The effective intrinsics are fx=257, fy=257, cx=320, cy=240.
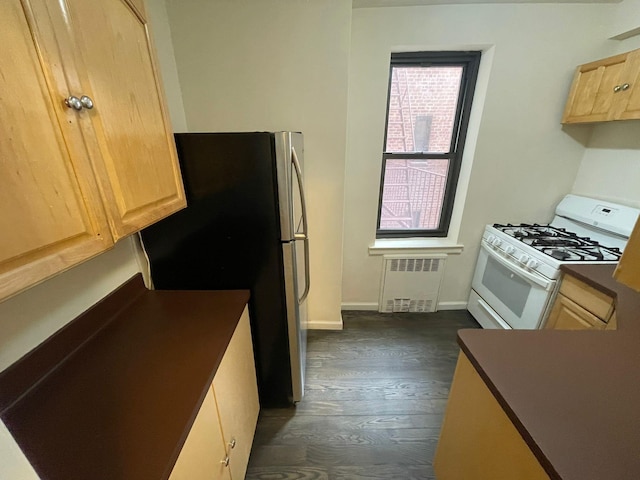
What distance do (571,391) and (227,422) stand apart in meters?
1.15

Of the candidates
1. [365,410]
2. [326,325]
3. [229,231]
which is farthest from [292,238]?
[326,325]

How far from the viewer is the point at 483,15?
1763 millimetres

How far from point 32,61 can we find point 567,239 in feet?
9.27

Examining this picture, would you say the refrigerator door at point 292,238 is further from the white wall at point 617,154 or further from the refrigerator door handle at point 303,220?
the white wall at point 617,154

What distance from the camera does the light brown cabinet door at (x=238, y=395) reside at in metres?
0.98

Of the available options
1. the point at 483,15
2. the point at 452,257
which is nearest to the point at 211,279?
the point at 452,257

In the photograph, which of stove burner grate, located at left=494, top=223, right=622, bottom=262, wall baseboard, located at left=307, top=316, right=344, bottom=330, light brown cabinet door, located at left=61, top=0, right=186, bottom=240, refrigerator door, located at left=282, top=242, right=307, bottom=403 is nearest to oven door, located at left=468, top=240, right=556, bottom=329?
stove burner grate, located at left=494, top=223, right=622, bottom=262

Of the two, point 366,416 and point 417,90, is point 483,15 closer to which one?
point 417,90

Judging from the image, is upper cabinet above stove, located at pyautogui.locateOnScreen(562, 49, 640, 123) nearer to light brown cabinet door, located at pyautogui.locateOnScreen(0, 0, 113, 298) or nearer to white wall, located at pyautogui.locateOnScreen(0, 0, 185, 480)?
light brown cabinet door, located at pyautogui.locateOnScreen(0, 0, 113, 298)

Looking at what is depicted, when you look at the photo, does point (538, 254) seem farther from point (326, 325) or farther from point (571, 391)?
point (326, 325)

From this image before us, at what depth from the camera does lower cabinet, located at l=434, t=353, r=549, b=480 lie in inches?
27.0

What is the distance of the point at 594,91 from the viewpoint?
171cm

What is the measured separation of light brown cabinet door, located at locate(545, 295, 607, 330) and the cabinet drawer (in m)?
0.03

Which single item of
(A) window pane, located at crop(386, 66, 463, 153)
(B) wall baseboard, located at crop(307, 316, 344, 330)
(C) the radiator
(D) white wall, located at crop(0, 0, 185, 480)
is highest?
(A) window pane, located at crop(386, 66, 463, 153)
